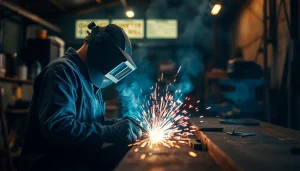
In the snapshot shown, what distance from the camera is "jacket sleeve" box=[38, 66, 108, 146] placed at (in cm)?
156

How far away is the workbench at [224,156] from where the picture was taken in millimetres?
1100

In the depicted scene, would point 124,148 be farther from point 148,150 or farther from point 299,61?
point 299,61

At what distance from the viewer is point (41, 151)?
1.73 metres

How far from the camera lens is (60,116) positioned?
1.58m

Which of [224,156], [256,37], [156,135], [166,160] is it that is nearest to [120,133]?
[166,160]

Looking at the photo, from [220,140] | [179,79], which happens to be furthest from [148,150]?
[179,79]

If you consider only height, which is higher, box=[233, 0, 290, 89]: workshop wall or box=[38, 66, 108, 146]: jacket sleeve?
box=[233, 0, 290, 89]: workshop wall

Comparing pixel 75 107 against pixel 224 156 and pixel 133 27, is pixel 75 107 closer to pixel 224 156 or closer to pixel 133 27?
pixel 224 156

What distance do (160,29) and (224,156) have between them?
646cm

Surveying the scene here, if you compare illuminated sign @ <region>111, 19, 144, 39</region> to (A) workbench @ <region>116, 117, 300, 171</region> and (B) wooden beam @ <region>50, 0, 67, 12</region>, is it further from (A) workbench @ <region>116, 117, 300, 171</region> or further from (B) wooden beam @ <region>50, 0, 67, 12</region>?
(A) workbench @ <region>116, 117, 300, 171</region>

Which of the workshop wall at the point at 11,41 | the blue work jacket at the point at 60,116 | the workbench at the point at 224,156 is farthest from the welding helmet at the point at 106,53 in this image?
the workshop wall at the point at 11,41

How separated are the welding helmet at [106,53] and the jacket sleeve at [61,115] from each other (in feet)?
0.81

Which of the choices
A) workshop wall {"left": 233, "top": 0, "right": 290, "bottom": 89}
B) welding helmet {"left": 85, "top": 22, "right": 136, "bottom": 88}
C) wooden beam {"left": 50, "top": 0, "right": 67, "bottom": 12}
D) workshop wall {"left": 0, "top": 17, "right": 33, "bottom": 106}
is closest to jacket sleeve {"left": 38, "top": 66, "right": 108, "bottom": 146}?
welding helmet {"left": 85, "top": 22, "right": 136, "bottom": 88}

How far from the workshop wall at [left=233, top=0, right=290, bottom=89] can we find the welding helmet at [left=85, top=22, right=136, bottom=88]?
9.60 ft
